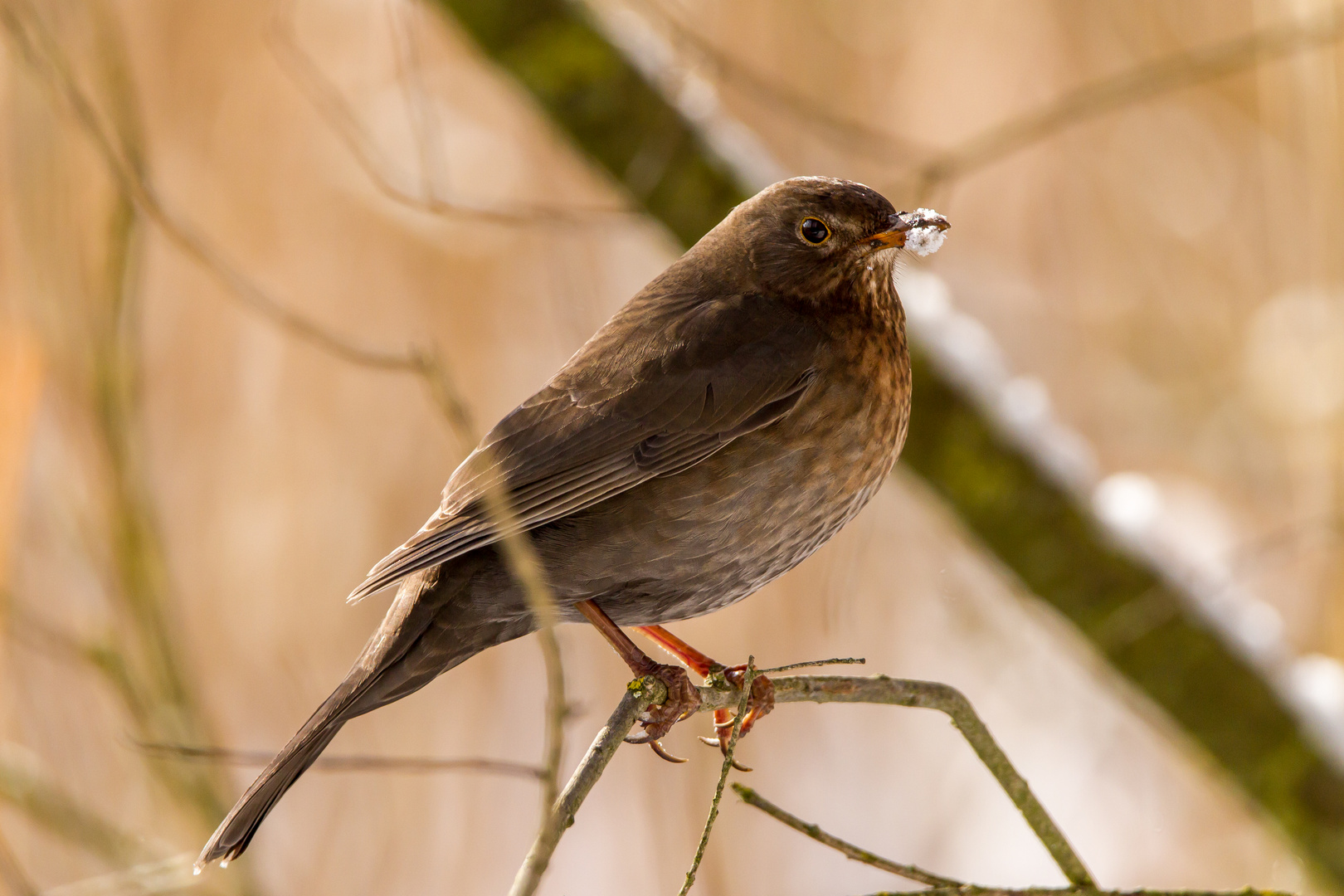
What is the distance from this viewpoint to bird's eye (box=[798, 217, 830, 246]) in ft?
9.04

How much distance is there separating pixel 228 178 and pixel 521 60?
1605mm

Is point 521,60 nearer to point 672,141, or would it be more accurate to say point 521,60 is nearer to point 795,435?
point 672,141

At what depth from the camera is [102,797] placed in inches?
167

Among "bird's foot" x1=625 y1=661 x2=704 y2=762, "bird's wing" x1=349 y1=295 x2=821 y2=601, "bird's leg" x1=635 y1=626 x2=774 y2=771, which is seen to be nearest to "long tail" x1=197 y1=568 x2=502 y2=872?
"bird's wing" x1=349 y1=295 x2=821 y2=601

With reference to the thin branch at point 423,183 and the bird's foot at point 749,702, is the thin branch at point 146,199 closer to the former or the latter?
the thin branch at point 423,183

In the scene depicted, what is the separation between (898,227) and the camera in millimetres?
2668

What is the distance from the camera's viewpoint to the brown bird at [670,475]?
2477 mm

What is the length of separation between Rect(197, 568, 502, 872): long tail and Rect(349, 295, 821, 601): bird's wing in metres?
0.16

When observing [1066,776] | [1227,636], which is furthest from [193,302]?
[1066,776]

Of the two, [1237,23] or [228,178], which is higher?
[1237,23]

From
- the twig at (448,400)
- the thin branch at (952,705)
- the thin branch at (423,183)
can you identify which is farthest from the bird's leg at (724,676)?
the thin branch at (423,183)

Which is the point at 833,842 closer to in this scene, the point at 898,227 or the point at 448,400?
the point at 448,400

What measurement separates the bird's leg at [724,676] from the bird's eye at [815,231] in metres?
0.93

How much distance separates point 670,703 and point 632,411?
0.60 meters
